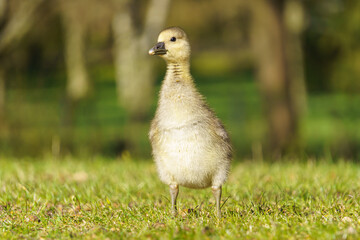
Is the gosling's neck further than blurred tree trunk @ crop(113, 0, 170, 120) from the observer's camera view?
No

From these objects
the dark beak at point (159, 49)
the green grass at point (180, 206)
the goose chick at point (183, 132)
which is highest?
the dark beak at point (159, 49)

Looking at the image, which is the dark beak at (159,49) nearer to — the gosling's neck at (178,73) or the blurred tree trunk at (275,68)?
the gosling's neck at (178,73)

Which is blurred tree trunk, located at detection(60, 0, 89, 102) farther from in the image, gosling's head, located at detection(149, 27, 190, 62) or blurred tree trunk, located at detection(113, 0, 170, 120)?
gosling's head, located at detection(149, 27, 190, 62)

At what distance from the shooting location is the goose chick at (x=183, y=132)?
16.0 feet

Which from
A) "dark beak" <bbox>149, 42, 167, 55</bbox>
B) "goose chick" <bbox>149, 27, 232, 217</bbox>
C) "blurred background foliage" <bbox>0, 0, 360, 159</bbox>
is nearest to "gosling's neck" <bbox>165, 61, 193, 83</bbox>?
"goose chick" <bbox>149, 27, 232, 217</bbox>

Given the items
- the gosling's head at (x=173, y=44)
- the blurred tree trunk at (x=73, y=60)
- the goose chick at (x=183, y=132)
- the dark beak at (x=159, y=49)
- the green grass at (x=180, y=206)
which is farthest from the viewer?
the blurred tree trunk at (x=73, y=60)

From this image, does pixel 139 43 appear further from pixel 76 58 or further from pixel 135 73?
pixel 76 58

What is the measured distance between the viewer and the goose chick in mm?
4863

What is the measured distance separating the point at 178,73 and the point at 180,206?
4.50 feet

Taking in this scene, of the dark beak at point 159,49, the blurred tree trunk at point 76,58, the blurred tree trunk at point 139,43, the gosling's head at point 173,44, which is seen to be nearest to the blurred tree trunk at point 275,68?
the blurred tree trunk at point 139,43

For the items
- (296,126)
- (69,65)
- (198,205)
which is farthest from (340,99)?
(198,205)

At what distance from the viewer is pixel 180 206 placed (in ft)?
18.6

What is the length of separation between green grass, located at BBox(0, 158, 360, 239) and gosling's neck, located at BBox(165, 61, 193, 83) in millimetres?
1231

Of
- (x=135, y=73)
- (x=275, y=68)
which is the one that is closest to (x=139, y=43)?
(x=135, y=73)
